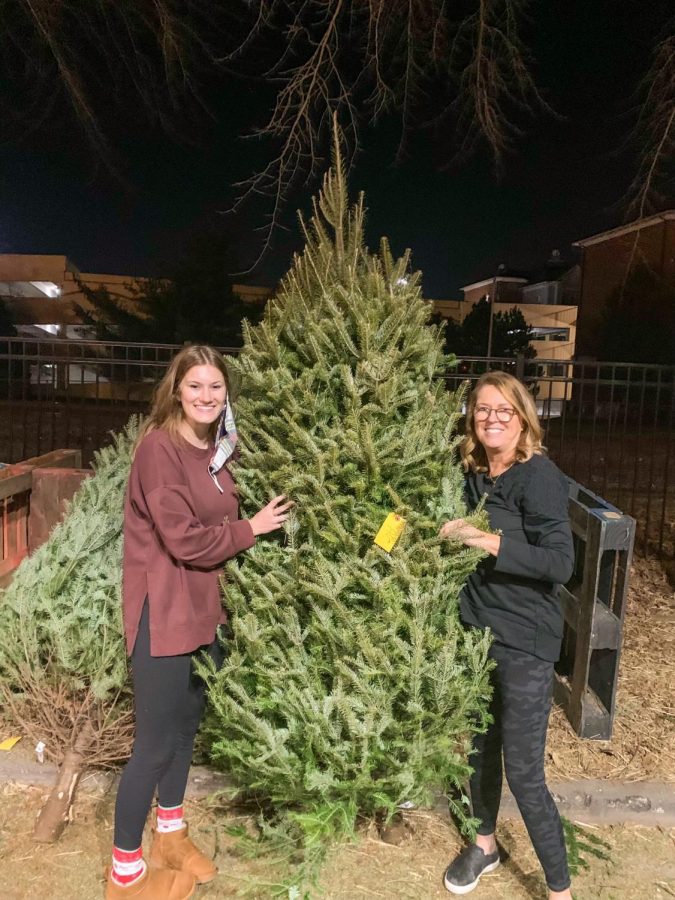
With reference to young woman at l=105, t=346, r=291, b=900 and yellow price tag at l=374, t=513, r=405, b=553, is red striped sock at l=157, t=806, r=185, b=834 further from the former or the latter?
yellow price tag at l=374, t=513, r=405, b=553

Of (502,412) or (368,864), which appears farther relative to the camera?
(368,864)

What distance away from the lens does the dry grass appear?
11.9ft

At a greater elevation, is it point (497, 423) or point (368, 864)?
point (497, 423)

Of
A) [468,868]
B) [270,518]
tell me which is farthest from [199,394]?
[468,868]

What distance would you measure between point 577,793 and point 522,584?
1.47 m

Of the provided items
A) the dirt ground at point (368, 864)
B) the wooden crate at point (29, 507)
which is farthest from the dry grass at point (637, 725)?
the wooden crate at point (29, 507)

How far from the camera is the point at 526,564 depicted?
2479mm

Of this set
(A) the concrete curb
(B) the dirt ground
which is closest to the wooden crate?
(A) the concrete curb

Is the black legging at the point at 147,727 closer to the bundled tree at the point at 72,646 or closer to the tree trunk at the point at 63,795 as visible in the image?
the tree trunk at the point at 63,795

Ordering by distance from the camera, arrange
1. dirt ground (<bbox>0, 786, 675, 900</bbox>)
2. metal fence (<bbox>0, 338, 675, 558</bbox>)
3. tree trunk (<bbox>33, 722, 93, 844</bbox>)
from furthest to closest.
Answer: metal fence (<bbox>0, 338, 675, 558</bbox>), tree trunk (<bbox>33, 722, 93, 844</bbox>), dirt ground (<bbox>0, 786, 675, 900</bbox>)

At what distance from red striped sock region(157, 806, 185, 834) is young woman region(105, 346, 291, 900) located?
0.14 m

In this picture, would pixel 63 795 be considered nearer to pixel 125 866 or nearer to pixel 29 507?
pixel 125 866

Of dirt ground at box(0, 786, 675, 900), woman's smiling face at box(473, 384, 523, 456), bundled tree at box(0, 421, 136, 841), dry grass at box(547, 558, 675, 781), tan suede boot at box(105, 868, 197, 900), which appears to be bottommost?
dirt ground at box(0, 786, 675, 900)

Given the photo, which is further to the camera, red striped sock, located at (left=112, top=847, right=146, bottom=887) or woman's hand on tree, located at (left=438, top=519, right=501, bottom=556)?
red striped sock, located at (left=112, top=847, right=146, bottom=887)
